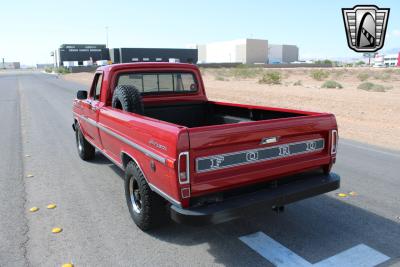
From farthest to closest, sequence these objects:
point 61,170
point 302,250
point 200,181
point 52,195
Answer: point 61,170 → point 52,195 → point 302,250 → point 200,181

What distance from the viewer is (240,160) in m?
3.46

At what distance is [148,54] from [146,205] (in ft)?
345

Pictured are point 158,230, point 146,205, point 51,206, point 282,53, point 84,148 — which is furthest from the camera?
point 282,53

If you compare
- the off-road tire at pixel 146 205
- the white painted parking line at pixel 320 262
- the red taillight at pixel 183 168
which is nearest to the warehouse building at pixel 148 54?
the off-road tire at pixel 146 205

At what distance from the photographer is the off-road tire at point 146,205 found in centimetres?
386

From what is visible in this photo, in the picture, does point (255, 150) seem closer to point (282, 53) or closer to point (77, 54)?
point (77, 54)

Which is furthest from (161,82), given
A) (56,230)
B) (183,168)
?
(183,168)

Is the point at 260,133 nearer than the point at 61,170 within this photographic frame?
Yes

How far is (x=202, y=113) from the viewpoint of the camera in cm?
630

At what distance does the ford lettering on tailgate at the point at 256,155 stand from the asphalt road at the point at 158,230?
52 cm

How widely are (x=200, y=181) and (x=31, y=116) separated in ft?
40.6

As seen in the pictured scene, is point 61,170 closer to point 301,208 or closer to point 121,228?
point 121,228

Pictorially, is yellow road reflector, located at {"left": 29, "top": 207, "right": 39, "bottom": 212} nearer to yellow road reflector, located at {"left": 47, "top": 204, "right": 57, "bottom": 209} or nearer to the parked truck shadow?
yellow road reflector, located at {"left": 47, "top": 204, "right": 57, "bottom": 209}

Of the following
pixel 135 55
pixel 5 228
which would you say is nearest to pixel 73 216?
pixel 5 228
